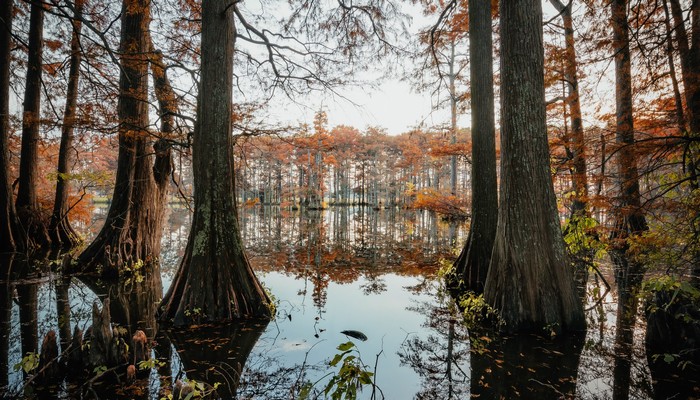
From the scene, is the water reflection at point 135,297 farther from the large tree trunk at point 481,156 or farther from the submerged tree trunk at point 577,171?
the submerged tree trunk at point 577,171

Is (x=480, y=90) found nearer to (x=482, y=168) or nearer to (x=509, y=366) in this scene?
(x=482, y=168)

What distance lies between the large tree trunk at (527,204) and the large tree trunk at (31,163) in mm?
12818

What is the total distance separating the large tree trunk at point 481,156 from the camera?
256 inches

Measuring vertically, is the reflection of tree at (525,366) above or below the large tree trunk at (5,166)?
below

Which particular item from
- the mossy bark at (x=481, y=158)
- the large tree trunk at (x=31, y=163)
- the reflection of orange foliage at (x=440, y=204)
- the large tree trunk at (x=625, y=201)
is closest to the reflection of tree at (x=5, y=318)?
the large tree trunk at (x=31, y=163)

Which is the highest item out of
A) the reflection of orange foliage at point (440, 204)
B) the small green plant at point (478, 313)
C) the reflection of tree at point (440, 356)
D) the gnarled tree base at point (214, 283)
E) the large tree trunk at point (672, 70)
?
the large tree trunk at point (672, 70)

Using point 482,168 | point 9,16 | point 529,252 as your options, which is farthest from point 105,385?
point 9,16

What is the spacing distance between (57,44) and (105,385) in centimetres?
1165

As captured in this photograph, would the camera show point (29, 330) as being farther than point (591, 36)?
No

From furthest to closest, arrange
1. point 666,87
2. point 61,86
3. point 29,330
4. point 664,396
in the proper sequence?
point 61,86 < point 666,87 < point 29,330 < point 664,396

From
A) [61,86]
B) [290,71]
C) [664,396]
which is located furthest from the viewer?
[61,86]

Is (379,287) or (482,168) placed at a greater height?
(482,168)

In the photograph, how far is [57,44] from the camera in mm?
10109

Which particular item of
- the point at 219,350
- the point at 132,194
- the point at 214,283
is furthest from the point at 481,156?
the point at 132,194
